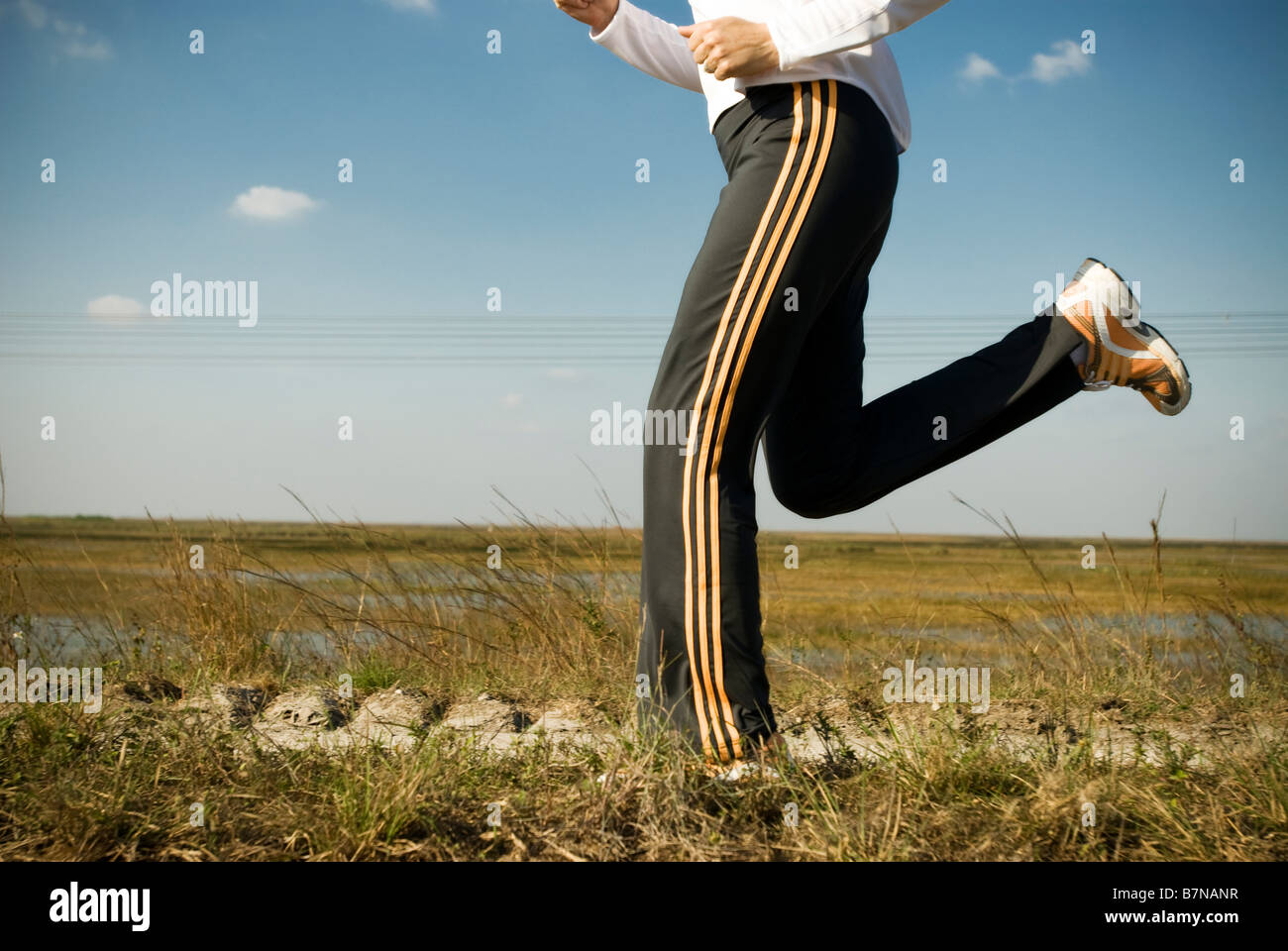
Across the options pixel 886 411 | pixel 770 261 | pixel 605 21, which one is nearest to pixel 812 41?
pixel 770 261

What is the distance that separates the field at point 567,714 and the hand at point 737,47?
1.32 meters

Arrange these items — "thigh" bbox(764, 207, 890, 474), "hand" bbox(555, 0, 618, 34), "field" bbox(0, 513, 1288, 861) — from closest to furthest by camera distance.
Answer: "field" bbox(0, 513, 1288, 861) → "thigh" bbox(764, 207, 890, 474) → "hand" bbox(555, 0, 618, 34)

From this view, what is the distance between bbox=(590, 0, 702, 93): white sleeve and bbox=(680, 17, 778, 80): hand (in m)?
0.50

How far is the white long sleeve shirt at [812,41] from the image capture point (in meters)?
1.63

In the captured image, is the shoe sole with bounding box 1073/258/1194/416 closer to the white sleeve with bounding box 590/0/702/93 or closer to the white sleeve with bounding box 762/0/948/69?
the white sleeve with bounding box 762/0/948/69

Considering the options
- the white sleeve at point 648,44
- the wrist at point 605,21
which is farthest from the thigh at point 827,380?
the wrist at point 605,21

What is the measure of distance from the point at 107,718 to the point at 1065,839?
2050mm

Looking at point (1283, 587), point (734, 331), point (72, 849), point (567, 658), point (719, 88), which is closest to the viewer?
point (72, 849)

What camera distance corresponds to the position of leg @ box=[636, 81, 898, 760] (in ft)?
5.44

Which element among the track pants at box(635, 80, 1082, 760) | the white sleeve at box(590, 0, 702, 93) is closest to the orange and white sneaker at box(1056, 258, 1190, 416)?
the track pants at box(635, 80, 1082, 760)

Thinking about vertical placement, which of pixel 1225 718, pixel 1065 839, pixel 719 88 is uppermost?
pixel 719 88
